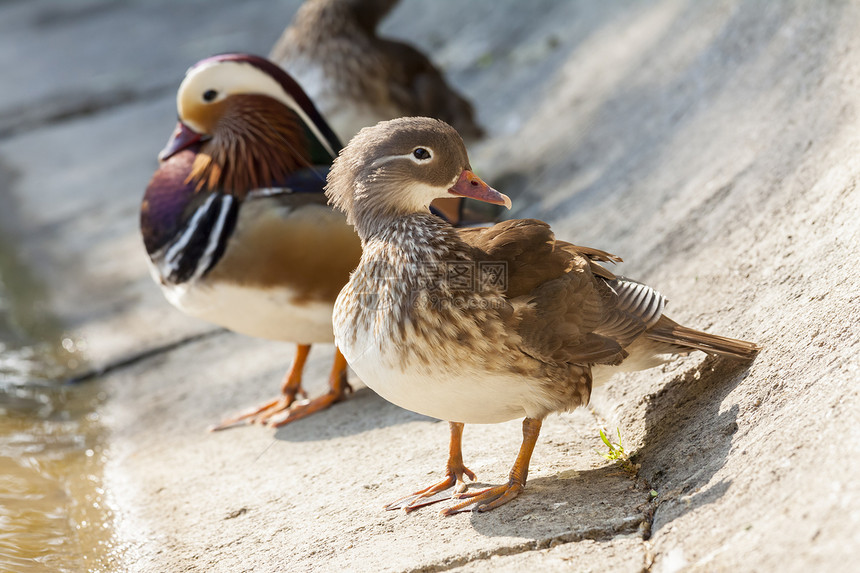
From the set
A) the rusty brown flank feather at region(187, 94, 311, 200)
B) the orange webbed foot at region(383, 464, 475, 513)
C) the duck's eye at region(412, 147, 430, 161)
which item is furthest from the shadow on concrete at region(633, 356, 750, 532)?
the rusty brown flank feather at region(187, 94, 311, 200)

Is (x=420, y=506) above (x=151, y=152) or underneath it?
underneath

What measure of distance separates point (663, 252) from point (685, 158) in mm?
717

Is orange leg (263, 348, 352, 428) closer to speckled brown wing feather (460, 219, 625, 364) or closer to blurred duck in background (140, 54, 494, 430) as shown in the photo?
blurred duck in background (140, 54, 494, 430)

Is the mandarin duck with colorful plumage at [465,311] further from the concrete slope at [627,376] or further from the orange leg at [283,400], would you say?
the orange leg at [283,400]

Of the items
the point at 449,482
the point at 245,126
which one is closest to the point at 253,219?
the point at 245,126

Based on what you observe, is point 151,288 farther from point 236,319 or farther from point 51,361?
point 236,319

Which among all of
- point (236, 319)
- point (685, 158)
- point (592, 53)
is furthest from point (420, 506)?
point (592, 53)

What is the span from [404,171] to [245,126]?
137 centimetres

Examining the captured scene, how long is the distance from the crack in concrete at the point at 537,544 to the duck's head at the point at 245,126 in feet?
6.19

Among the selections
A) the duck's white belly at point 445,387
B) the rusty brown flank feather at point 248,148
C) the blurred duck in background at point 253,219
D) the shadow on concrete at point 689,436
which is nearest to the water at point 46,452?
the blurred duck in background at point 253,219

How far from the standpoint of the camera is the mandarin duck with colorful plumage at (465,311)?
2359 mm

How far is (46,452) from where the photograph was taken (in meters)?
3.72

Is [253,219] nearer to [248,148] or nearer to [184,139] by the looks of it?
[248,148]

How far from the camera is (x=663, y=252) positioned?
3.69 metres
